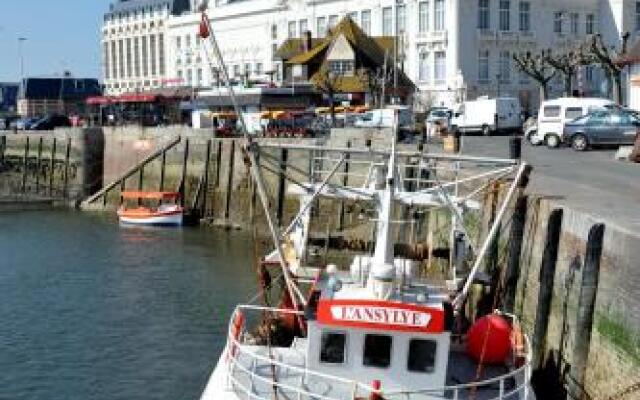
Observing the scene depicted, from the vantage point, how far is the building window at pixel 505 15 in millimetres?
77250

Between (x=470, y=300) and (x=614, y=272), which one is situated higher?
(x=614, y=272)

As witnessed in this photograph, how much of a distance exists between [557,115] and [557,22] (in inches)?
1551

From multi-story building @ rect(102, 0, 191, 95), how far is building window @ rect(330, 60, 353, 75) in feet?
160

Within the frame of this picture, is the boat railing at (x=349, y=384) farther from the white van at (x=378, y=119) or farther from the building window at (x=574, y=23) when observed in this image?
the building window at (x=574, y=23)

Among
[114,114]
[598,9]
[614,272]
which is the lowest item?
[614,272]

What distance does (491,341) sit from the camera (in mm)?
16656

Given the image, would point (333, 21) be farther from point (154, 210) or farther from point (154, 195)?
point (154, 210)

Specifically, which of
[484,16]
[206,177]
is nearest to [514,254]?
[206,177]

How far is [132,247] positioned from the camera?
43.0 meters

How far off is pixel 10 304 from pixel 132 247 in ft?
38.2

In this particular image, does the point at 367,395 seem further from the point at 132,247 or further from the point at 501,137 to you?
the point at 501,137

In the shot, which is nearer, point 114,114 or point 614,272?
point 614,272

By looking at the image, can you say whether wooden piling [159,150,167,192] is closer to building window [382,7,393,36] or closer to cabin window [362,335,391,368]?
building window [382,7,393,36]

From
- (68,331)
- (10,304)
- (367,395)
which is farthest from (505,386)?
(10,304)
